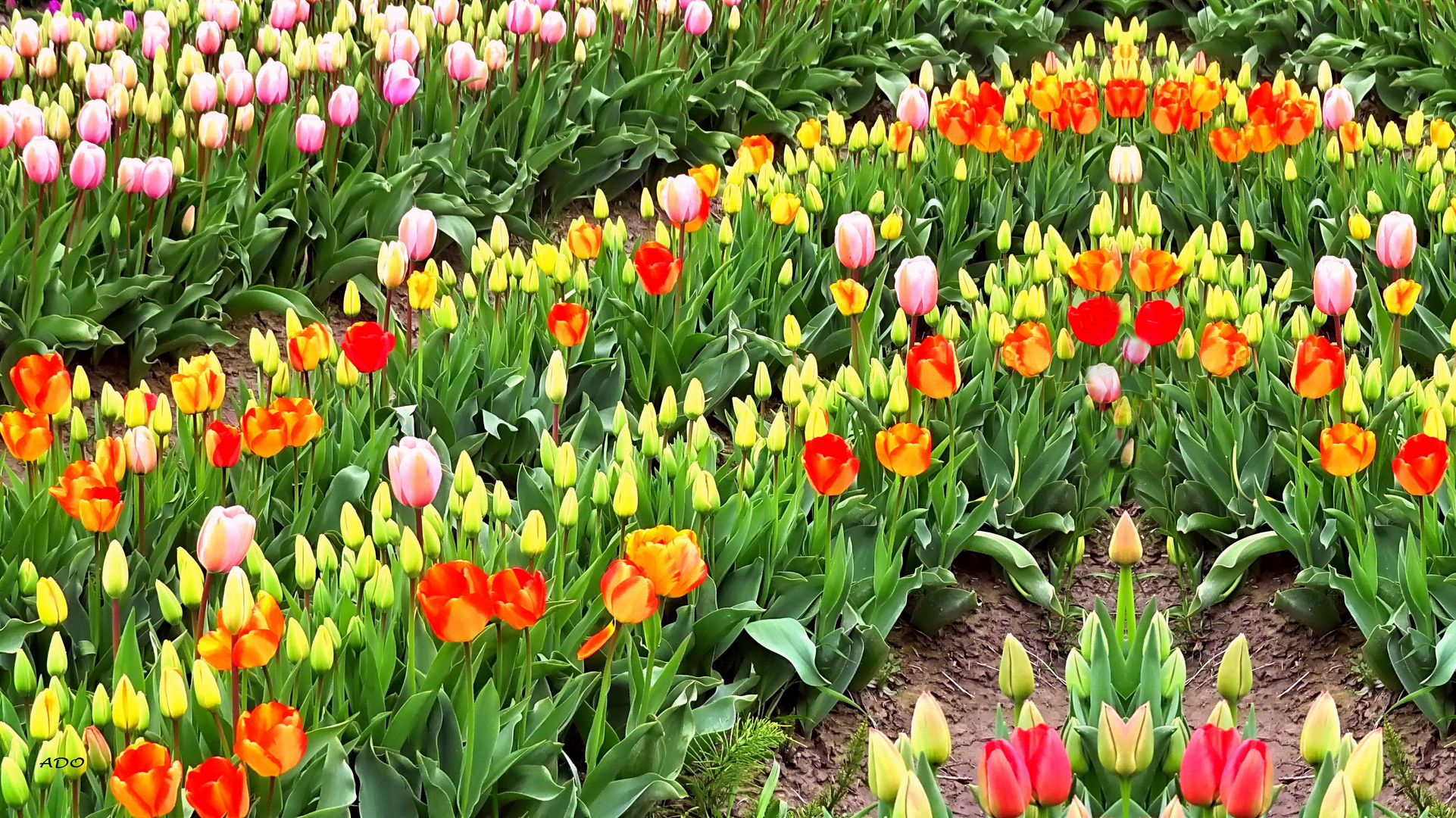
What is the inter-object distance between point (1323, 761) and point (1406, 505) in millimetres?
1194

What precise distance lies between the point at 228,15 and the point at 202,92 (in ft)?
2.63

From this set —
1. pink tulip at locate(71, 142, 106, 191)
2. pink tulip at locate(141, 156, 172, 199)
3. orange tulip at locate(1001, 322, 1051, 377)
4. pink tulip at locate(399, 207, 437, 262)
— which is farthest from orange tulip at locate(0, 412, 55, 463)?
orange tulip at locate(1001, 322, 1051, 377)

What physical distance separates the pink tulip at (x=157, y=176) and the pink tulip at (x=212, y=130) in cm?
28

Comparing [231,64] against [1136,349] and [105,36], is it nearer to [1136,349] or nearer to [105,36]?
[105,36]

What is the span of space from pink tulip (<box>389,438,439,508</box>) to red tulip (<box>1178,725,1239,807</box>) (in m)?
1.26

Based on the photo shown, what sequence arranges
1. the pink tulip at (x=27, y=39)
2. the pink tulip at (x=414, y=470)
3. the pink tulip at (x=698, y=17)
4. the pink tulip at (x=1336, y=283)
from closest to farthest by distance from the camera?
the pink tulip at (x=414, y=470), the pink tulip at (x=1336, y=283), the pink tulip at (x=27, y=39), the pink tulip at (x=698, y=17)

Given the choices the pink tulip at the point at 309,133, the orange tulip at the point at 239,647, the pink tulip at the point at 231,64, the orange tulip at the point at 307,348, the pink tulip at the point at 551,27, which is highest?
the pink tulip at the point at 231,64

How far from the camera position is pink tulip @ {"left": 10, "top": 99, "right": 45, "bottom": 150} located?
3.99 metres

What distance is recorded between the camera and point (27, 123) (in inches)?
157

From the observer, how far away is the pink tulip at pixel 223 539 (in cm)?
224

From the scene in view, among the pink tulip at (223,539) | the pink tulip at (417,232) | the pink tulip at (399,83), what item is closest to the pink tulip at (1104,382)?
the pink tulip at (417,232)

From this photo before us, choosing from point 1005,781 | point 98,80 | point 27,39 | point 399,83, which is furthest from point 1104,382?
point 27,39

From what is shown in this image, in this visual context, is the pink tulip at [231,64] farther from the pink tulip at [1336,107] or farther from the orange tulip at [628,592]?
the pink tulip at [1336,107]

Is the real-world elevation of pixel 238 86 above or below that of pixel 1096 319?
above
